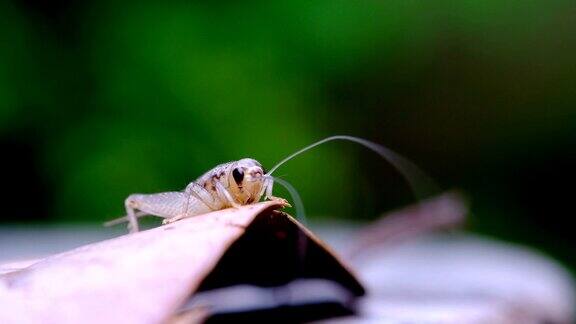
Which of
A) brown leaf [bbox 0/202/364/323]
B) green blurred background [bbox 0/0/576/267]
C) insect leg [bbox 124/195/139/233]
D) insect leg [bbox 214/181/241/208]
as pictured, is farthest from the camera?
green blurred background [bbox 0/0/576/267]

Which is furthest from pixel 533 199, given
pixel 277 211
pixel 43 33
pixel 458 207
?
pixel 277 211

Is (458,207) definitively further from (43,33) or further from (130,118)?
(43,33)

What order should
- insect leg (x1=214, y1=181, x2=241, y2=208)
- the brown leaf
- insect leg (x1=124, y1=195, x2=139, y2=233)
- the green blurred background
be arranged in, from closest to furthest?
the brown leaf, insect leg (x1=214, y1=181, x2=241, y2=208), insect leg (x1=124, y1=195, x2=139, y2=233), the green blurred background

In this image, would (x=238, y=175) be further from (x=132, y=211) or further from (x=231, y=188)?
(x=132, y=211)

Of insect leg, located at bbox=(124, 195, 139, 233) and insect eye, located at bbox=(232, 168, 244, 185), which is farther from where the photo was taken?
insect leg, located at bbox=(124, 195, 139, 233)

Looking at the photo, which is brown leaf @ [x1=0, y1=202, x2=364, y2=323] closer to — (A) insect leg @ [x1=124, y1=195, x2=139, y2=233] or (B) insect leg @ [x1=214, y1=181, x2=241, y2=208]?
(B) insect leg @ [x1=214, y1=181, x2=241, y2=208]

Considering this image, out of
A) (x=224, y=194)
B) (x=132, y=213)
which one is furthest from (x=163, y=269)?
(x=132, y=213)

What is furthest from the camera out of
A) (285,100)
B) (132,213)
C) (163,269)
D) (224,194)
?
(285,100)

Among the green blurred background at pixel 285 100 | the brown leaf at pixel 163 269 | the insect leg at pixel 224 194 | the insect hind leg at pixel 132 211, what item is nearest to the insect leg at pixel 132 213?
the insect hind leg at pixel 132 211

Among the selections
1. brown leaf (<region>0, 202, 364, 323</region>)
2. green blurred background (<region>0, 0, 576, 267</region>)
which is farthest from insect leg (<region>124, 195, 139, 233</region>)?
green blurred background (<region>0, 0, 576, 267</region>)
